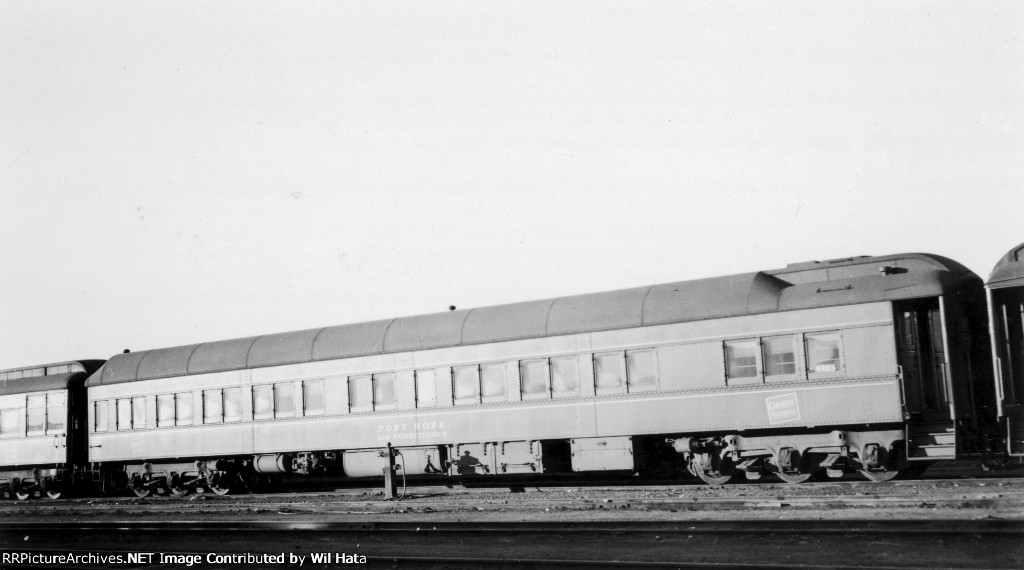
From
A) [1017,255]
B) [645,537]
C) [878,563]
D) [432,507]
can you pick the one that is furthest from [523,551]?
[1017,255]

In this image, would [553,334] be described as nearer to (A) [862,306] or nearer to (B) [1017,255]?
(A) [862,306]

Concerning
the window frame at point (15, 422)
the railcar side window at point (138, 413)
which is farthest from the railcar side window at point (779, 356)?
the window frame at point (15, 422)

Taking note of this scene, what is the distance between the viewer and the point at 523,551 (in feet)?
37.6

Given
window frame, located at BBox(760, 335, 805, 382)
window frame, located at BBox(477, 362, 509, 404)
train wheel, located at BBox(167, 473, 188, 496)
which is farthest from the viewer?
train wheel, located at BBox(167, 473, 188, 496)

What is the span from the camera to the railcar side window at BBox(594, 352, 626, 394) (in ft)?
57.9

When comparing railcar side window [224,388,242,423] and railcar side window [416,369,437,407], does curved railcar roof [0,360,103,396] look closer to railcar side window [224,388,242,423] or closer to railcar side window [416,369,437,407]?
railcar side window [224,388,242,423]

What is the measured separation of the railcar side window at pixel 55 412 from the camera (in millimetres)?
26688

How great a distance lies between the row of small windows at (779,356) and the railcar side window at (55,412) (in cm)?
1939

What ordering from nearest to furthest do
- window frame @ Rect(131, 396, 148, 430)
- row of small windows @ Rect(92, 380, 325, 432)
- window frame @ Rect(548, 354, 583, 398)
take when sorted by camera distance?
window frame @ Rect(548, 354, 583, 398)
row of small windows @ Rect(92, 380, 325, 432)
window frame @ Rect(131, 396, 148, 430)

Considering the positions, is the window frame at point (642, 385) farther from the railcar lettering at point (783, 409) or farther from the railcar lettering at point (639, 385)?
the railcar lettering at point (783, 409)

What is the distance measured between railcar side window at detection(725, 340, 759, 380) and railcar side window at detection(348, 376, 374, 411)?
8.22 meters

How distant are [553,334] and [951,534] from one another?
940 centimetres

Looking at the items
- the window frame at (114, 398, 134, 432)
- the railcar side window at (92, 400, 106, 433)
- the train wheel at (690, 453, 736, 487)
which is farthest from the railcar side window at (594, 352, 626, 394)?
the railcar side window at (92, 400, 106, 433)

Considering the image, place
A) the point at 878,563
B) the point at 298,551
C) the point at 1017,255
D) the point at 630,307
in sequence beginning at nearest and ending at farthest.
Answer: the point at 878,563
the point at 298,551
the point at 1017,255
the point at 630,307
